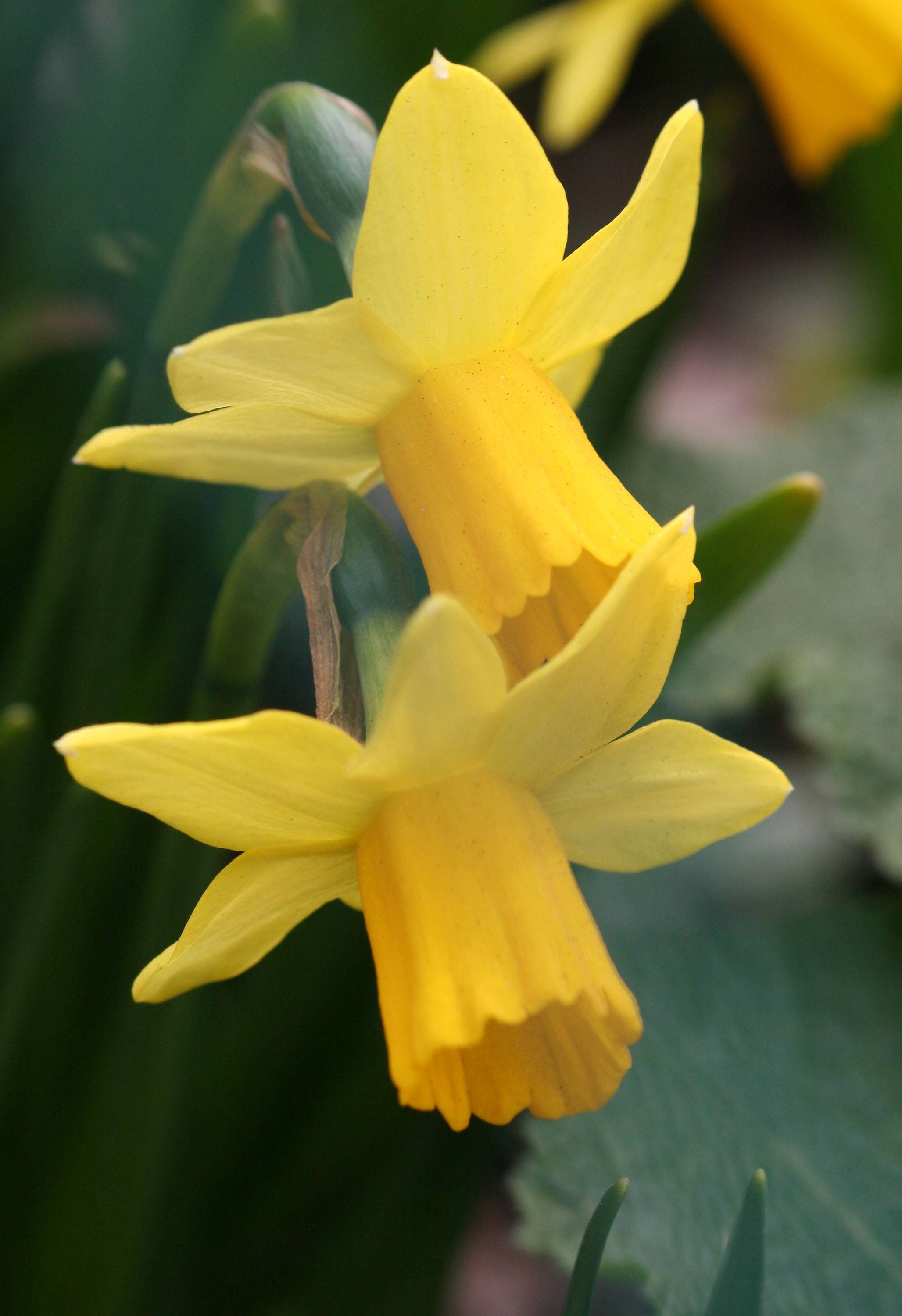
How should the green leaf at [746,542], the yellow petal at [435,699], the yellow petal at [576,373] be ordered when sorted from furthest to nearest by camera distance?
the green leaf at [746,542], the yellow petal at [576,373], the yellow petal at [435,699]

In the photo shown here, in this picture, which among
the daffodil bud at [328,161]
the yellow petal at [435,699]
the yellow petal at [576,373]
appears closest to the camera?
the yellow petal at [435,699]

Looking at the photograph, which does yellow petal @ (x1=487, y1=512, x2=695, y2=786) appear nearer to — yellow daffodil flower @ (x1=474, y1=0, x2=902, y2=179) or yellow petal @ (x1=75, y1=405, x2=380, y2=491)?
yellow petal @ (x1=75, y1=405, x2=380, y2=491)

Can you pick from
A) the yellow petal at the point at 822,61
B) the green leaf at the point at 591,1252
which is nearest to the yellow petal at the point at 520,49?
the yellow petal at the point at 822,61

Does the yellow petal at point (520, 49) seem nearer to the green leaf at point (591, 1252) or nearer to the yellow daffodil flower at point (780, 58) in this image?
the yellow daffodil flower at point (780, 58)

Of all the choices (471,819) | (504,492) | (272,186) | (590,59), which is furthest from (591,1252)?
(590,59)

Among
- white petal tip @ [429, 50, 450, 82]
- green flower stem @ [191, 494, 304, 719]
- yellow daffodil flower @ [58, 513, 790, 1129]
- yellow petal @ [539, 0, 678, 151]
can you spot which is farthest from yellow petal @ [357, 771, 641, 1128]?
yellow petal @ [539, 0, 678, 151]

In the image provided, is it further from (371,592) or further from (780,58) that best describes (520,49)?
(371,592)
